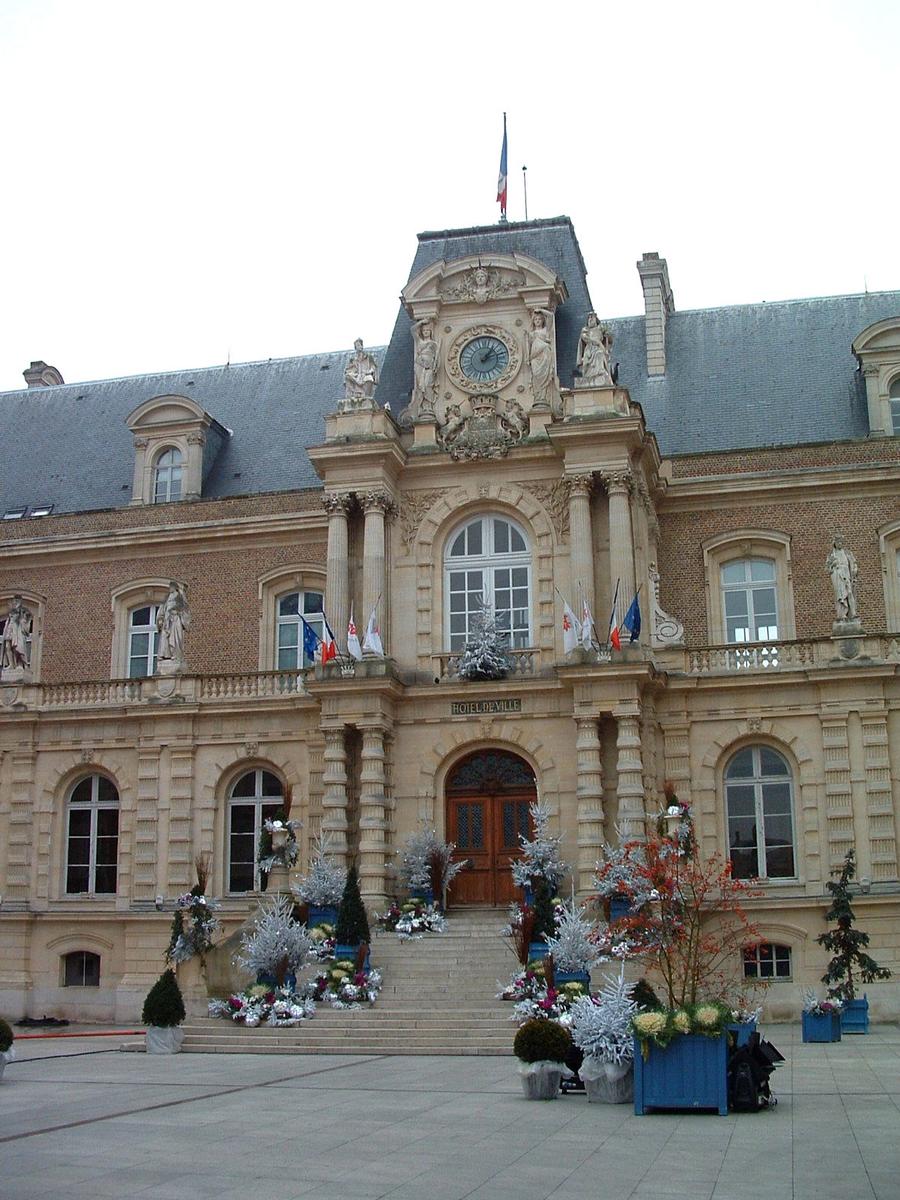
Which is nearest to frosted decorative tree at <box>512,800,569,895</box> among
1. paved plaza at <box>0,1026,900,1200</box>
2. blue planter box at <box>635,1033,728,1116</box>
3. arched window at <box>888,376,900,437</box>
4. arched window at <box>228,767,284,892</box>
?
arched window at <box>228,767,284,892</box>

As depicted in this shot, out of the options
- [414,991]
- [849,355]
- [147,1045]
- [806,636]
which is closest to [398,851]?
[414,991]

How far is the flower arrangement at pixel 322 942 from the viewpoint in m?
24.4

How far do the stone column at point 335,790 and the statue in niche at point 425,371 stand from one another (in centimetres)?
739

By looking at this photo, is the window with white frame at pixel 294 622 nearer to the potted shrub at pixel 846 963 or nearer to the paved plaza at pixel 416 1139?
the potted shrub at pixel 846 963

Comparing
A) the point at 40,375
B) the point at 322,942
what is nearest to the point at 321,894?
the point at 322,942

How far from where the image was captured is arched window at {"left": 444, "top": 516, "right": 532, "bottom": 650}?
2933cm

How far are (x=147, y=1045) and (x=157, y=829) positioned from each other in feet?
31.1

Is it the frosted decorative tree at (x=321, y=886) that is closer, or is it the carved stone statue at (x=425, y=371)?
the frosted decorative tree at (x=321, y=886)

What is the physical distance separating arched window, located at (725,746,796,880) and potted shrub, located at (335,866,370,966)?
26.2 feet

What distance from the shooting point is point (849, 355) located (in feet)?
107

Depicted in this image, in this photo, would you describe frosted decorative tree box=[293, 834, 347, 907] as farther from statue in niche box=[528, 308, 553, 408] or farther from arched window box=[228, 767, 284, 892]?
statue in niche box=[528, 308, 553, 408]

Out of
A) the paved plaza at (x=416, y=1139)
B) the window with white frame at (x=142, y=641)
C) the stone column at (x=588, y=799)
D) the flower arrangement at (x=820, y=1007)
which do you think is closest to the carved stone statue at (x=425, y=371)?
the stone column at (x=588, y=799)

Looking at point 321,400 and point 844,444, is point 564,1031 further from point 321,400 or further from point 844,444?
point 321,400

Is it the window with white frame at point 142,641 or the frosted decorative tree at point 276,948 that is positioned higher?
the window with white frame at point 142,641
